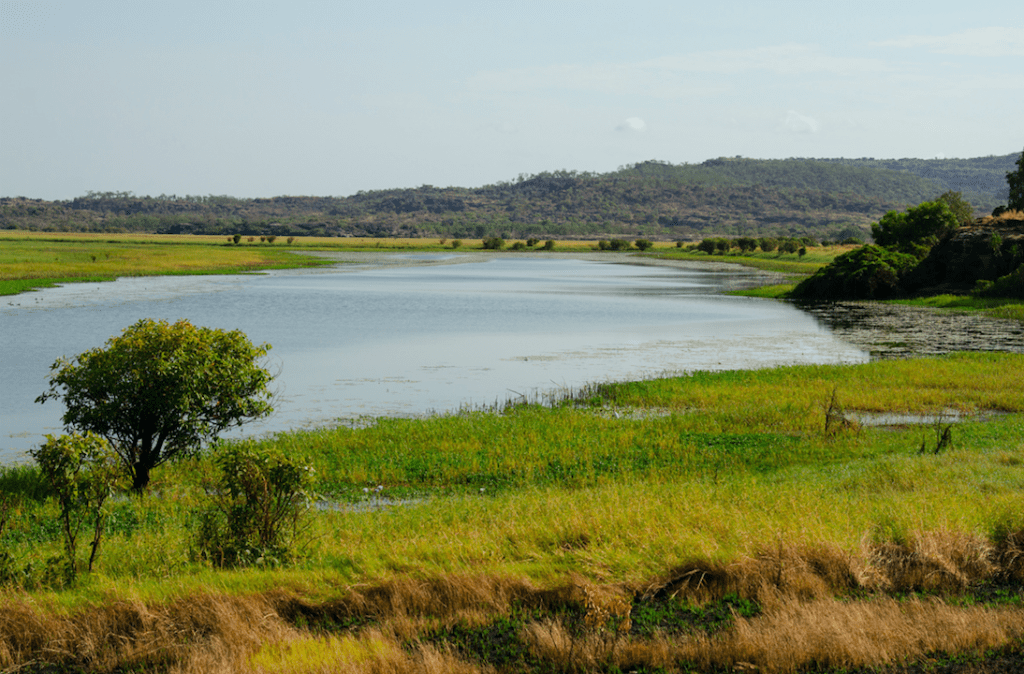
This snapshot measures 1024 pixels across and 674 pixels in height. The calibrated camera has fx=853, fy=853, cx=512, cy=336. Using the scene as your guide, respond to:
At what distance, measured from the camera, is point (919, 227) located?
214 feet

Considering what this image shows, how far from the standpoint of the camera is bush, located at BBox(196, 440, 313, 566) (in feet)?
32.0

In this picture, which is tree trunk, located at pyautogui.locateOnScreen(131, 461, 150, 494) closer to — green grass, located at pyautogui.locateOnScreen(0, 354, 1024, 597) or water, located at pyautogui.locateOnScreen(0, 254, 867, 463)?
green grass, located at pyautogui.locateOnScreen(0, 354, 1024, 597)

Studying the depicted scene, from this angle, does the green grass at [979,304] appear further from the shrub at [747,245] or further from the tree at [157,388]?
the shrub at [747,245]

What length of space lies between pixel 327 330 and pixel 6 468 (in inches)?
961

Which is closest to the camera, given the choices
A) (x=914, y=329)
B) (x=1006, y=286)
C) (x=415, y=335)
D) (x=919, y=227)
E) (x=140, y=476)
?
(x=140, y=476)

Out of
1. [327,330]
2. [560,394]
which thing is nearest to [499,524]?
[560,394]

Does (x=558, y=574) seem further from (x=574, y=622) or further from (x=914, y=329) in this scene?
(x=914, y=329)

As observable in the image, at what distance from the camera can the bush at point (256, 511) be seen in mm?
9758

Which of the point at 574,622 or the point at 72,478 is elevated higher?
the point at 72,478

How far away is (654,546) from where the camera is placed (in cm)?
965

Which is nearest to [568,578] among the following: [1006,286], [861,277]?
[1006,286]

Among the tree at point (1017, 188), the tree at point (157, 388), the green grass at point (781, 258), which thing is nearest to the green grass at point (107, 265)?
the tree at point (157, 388)

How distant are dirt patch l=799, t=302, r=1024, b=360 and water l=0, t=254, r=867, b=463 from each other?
4.77 feet

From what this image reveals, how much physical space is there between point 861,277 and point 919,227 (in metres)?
11.6
